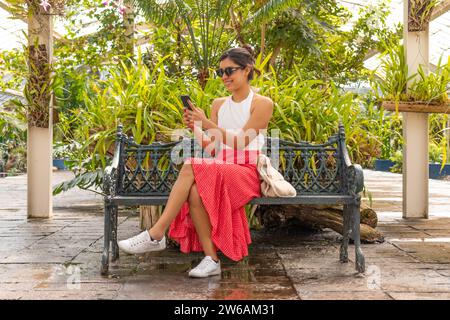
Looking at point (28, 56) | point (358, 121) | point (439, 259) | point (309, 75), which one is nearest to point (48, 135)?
point (28, 56)

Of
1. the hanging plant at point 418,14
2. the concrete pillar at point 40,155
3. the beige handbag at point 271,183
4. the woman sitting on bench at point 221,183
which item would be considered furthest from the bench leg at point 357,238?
the concrete pillar at point 40,155

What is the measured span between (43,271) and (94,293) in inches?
26.8

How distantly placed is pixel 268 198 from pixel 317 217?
1270 millimetres

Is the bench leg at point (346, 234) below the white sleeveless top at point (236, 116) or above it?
below

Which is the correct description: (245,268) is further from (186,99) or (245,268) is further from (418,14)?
(418,14)

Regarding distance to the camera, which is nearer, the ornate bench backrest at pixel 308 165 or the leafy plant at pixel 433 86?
the ornate bench backrest at pixel 308 165

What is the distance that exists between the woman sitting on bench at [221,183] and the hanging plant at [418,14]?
115 inches

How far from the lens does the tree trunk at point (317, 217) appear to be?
4570mm

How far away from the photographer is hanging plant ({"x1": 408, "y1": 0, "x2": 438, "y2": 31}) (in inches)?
236

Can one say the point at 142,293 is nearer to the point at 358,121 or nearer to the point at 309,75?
the point at 358,121

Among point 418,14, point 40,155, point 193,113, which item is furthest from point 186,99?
point 418,14

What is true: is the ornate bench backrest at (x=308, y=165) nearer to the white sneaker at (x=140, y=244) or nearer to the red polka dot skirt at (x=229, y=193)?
the red polka dot skirt at (x=229, y=193)

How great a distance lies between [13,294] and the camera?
2.92m

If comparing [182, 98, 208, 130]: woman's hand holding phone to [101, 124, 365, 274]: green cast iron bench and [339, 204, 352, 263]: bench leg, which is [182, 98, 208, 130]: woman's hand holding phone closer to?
[101, 124, 365, 274]: green cast iron bench
